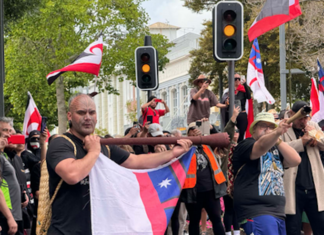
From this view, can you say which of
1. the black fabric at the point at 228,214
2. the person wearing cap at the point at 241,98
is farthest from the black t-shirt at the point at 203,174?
the person wearing cap at the point at 241,98

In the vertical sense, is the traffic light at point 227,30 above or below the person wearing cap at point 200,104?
above

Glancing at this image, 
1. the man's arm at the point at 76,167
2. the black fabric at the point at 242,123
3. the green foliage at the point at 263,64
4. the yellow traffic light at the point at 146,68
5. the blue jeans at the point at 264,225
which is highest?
the green foliage at the point at 263,64

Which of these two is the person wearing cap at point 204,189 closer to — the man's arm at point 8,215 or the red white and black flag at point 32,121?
the man's arm at point 8,215

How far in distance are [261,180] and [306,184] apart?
1.40 m

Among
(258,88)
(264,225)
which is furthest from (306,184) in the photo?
(258,88)

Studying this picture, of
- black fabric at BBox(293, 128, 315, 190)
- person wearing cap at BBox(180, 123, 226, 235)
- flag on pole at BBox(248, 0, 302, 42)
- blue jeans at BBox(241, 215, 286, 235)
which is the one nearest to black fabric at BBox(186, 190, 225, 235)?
person wearing cap at BBox(180, 123, 226, 235)

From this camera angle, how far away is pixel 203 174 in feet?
30.2

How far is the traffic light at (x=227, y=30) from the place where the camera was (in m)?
8.41

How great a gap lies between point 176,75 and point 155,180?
5538 cm

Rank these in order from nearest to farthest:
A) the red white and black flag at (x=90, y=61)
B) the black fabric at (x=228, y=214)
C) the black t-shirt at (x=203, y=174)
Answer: the black t-shirt at (x=203, y=174) < the black fabric at (x=228, y=214) < the red white and black flag at (x=90, y=61)

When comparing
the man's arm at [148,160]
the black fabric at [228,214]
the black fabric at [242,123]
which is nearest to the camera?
the man's arm at [148,160]

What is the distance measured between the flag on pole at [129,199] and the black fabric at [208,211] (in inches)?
176

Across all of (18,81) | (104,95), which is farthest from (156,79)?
(104,95)

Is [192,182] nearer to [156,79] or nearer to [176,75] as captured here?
[156,79]
